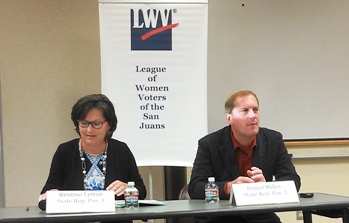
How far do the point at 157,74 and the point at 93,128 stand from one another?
0.96 meters

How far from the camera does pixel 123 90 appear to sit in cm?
344

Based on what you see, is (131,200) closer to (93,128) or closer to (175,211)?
(175,211)

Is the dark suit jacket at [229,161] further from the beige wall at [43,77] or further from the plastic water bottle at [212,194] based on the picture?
the beige wall at [43,77]

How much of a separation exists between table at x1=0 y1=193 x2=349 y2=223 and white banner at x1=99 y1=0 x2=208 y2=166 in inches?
45.5

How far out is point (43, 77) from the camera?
378 centimetres

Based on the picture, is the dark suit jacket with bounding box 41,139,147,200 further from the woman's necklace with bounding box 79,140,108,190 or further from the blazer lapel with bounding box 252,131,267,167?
the blazer lapel with bounding box 252,131,267,167

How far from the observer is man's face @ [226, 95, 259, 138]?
2.66 metres

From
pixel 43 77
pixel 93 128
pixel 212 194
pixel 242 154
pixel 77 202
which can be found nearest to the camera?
pixel 77 202

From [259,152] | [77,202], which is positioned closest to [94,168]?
[77,202]

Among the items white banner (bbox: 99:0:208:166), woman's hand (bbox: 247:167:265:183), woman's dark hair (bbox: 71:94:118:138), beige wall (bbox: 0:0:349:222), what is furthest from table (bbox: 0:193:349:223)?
beige wall (bbox: 0:0:349:222)

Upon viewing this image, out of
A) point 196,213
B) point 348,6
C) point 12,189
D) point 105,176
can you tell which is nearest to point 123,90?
point 105,176

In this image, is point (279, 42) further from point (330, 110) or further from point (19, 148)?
point (19, 148)

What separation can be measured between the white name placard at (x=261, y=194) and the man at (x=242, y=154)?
0.42m

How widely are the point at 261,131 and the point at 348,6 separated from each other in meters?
1.67
